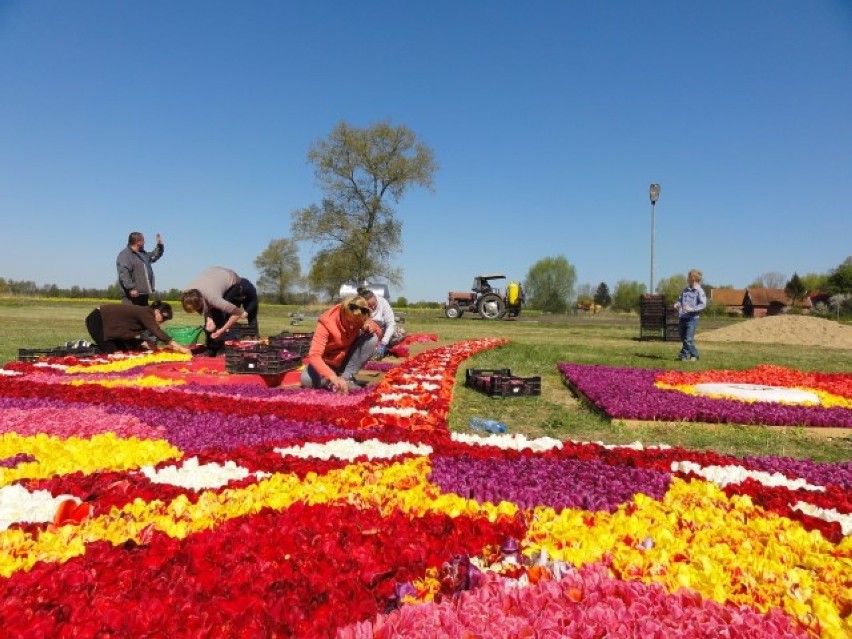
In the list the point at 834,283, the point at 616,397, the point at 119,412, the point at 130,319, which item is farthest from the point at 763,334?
the point at 834,283

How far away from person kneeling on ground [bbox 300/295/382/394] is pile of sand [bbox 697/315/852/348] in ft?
71.5

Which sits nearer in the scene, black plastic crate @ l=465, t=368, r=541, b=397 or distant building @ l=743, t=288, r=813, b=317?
black plastic crate @ l=465, t=368, r=541, b=397

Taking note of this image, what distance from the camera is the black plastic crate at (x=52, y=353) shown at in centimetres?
1126

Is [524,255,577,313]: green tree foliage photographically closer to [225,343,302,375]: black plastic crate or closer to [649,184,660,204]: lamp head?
[649,184,660,204]: lamp head

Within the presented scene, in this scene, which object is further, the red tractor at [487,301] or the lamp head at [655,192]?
the red tractor at [487,301]

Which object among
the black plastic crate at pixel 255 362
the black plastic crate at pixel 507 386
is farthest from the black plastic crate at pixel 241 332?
the black plastic crate at pixel 507 386

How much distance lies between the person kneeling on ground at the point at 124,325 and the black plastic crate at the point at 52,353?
290mm

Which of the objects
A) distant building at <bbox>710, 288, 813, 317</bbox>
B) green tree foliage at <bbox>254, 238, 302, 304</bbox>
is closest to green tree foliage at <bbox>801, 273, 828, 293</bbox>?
distant building at <bbox>710, 288, 813, 317</bbox>

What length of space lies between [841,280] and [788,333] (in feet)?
244

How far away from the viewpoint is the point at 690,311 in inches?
638

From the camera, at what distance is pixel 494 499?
401cm

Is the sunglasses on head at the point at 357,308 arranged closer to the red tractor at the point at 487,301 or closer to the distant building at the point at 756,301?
the red tractor at the point at 487,301

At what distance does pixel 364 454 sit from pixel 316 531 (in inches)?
76.2

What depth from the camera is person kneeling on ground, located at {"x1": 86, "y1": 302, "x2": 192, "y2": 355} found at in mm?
12352
